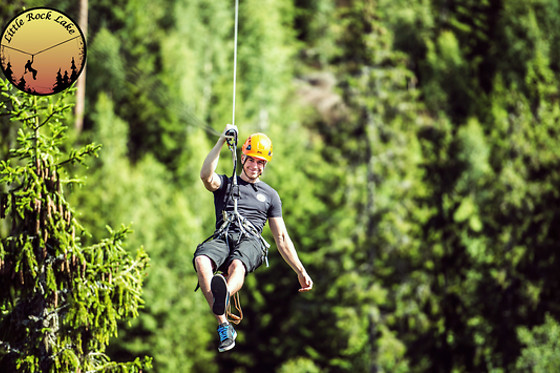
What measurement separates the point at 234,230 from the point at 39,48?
14.4ft

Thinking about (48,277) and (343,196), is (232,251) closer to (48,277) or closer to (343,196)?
(48,277)

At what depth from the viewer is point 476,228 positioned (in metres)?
33.6

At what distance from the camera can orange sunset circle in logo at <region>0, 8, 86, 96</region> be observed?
34.8 ft

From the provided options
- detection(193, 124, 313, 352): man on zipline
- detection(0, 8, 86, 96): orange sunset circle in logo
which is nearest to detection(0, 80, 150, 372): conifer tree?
detection(0, 8, 86, 96): orange sunset circle in logo

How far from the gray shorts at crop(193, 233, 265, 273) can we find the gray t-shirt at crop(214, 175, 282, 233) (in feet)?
0.73

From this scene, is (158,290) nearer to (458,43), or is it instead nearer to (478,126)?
(478,126)

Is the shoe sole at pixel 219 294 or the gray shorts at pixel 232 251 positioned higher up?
the gray shorts at pixel 232 251

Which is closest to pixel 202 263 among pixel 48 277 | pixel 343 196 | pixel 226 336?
pixel 226 336

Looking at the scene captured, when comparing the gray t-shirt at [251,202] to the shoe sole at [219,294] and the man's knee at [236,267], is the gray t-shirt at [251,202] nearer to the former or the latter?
the man's knee at [236,267]

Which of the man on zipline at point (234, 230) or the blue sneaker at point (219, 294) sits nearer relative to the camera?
the blue sneaker at point (219, 294)

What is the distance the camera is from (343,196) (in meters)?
31.5

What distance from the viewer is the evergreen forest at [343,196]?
3066 centimetres

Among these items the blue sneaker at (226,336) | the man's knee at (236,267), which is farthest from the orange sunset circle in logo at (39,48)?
the blue sneaker at (226,336)

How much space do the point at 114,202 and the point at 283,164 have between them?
10679mm
